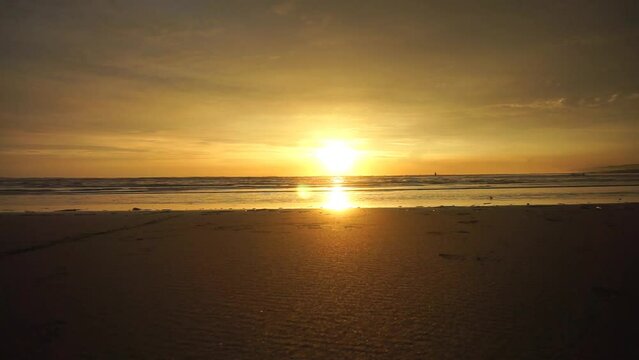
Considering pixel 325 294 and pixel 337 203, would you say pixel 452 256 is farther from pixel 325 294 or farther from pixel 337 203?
pixel 337 203

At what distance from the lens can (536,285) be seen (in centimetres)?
656

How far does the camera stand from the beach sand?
4.47 metres

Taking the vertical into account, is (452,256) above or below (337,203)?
below

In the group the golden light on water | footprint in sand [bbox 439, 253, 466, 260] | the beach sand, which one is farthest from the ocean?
footprint in sand [bbox 439, 253, 466, 260]

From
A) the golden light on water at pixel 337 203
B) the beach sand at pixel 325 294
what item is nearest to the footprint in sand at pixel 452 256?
the beach sand at pixel 325 294

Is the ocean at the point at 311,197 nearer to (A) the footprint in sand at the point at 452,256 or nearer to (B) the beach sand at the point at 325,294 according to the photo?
(B) the beach sand at the point at 325,294

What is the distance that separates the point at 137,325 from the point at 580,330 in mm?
5209

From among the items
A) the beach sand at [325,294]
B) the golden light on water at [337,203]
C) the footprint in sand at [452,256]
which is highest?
the golden light on water at [337,203]

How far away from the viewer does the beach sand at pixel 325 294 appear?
4469 mm

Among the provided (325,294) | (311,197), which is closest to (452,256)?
(325,294)

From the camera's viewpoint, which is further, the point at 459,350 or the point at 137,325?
the point at 137,325

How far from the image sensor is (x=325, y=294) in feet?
20.5

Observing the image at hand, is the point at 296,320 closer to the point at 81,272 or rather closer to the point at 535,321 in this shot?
the point at 535,321

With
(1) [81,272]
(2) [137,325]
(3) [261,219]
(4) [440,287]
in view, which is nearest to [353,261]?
(4) [440,287]
